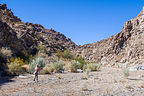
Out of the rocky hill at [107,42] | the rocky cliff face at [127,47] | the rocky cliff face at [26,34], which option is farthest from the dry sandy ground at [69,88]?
the rocky cliff face at [127,47]

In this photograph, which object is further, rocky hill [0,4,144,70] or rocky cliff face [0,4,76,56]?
rocky cliff face [0,4,76,56]

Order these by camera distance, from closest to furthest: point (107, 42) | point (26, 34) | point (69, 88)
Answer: point (69, 88) < point (26, 34) < point (107, 42)

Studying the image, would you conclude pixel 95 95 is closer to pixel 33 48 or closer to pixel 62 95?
pixel 62 95

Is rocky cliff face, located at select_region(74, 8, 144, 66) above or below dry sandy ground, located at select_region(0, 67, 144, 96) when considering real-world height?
above

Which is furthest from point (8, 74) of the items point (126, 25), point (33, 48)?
point (126, 25)

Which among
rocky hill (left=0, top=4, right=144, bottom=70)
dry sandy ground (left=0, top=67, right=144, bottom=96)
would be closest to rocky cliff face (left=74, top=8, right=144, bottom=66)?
rocky hill (left=0, top=4, right=144, bottom=70)

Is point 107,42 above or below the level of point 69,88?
above

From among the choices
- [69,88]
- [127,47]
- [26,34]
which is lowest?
[69,88]

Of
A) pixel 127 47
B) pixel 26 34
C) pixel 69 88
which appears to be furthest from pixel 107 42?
pixel 69 88

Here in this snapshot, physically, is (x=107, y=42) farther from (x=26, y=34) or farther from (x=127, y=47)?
(x=26, y=34)

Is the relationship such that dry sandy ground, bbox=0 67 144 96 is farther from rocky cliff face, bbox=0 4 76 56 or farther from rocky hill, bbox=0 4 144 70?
rocky cliff face, bbox=0 4 76 56

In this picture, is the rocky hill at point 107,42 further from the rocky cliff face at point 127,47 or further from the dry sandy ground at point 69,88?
the dry sandy ground at point 69,88

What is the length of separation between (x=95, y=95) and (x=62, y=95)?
1.55m

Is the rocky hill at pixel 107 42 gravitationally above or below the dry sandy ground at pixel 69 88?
above
